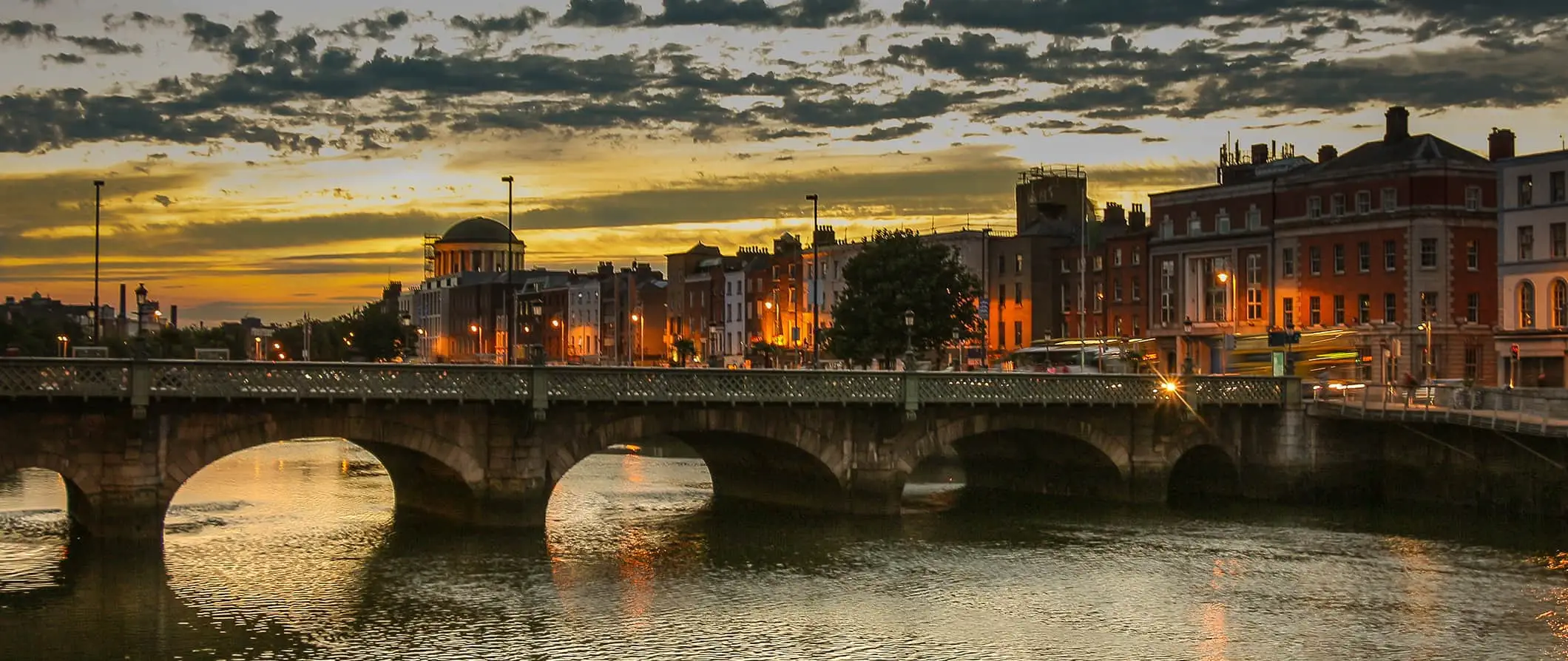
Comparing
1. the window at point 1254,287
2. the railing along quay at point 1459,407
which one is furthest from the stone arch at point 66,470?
the window at point 1254,287

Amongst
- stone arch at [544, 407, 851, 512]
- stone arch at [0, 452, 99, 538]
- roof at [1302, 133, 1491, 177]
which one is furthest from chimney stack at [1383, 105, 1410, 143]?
stone arch at [0, 452, 99, 538]

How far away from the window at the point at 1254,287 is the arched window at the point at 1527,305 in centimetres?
1904

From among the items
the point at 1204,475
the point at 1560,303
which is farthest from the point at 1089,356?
the point at 1204,475

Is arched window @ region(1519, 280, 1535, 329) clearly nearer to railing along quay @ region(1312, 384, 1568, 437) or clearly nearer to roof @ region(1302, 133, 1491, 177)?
roof @ region(1302, 133, 1491, 177)

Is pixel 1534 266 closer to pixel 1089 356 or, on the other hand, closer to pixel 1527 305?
pixel 1527 305

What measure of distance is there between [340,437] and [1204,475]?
38.2m

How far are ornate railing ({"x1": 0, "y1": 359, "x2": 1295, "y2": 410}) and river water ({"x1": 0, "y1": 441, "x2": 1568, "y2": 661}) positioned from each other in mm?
4734

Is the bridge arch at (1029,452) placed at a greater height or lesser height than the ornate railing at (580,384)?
lesser

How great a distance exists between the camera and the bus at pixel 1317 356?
10256cm

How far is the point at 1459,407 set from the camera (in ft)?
231

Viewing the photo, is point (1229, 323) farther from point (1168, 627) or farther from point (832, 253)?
point (1168, 627)

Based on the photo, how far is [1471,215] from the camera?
101312 millimetres

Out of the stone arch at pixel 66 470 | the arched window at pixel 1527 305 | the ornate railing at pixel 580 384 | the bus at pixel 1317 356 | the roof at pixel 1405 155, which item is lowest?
the stone arch at pixel 66 470

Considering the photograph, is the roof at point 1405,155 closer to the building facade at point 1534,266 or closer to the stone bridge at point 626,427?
the building facade at point 1534,266
